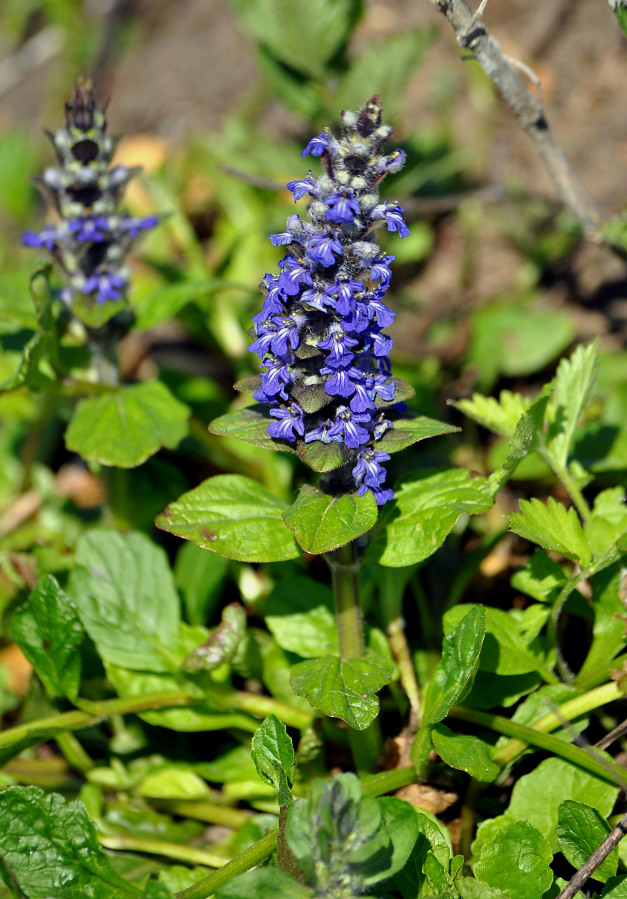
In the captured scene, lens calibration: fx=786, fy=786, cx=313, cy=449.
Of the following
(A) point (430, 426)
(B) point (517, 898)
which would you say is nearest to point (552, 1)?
(A) point (430, 426)

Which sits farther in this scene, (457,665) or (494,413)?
(494,413)

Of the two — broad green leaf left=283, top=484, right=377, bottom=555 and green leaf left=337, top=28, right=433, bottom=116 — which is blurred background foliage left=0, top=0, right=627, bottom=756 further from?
broad green leaf left=283, top=484, right=377, bottom=555

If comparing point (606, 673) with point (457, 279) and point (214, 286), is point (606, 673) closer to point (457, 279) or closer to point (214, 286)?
point (214, 286)

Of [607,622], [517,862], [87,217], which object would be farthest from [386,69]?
[517,862]

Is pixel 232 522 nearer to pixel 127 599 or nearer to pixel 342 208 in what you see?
pixel 127 599

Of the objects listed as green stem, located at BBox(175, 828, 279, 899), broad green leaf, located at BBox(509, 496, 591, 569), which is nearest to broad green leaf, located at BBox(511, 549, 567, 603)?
broad green leaf, located at BBox(509, 496, 591, 569)

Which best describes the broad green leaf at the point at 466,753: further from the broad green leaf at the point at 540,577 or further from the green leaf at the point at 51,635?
the green leaf at the point at 51,635

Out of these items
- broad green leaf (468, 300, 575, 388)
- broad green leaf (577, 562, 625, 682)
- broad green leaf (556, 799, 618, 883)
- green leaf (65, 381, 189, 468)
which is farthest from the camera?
broad green leaf (468, 300, 575, 388)
